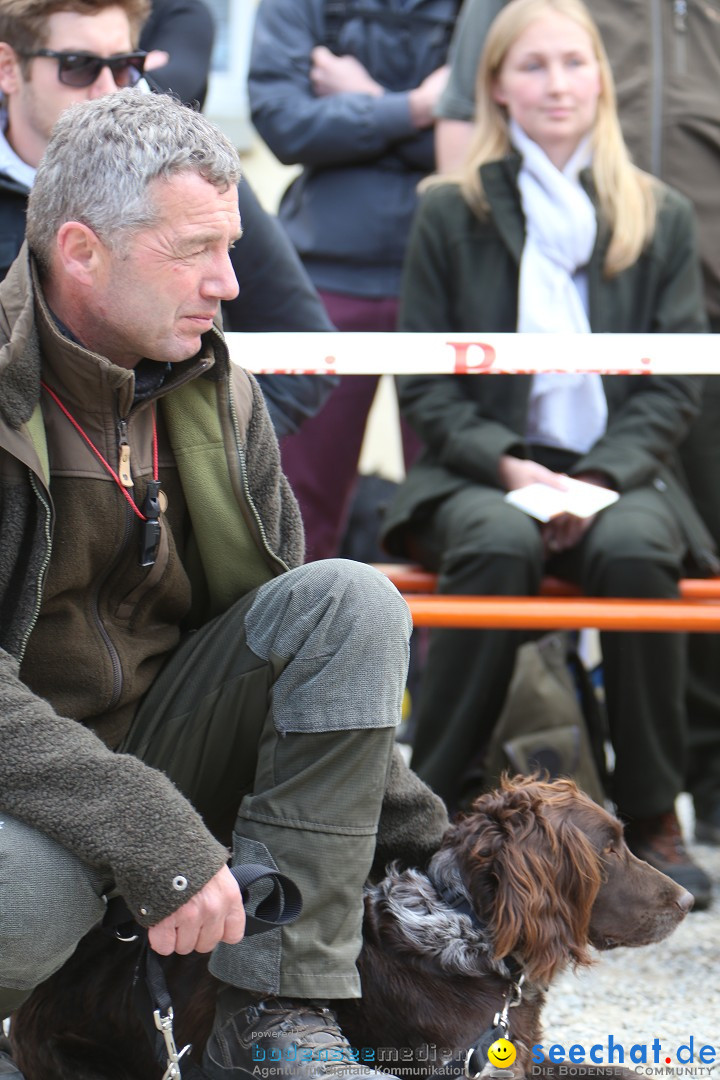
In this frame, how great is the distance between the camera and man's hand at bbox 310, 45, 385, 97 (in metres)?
4.80

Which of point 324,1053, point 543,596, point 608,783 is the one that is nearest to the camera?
point 324,1053

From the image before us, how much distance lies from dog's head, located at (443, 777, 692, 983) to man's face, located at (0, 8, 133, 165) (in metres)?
1.85

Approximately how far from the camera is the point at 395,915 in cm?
254

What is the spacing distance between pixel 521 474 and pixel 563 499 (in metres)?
0.27

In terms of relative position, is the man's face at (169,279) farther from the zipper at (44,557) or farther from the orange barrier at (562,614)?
the orange barrier at (562,614)

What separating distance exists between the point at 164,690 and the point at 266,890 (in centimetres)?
41

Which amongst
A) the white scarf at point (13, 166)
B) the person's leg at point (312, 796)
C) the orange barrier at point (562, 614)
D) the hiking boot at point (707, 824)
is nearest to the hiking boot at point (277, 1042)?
the person's leg at point (312, 796)

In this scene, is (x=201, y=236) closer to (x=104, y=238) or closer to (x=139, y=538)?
(x=104, y=238)

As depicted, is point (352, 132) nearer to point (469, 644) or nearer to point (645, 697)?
point (469, 644)

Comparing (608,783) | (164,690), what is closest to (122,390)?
(164,690)

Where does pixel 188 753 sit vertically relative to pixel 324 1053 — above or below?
above

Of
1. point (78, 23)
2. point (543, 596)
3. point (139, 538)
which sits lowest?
point (543, 596)

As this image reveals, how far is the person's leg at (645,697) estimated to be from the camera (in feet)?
12.4

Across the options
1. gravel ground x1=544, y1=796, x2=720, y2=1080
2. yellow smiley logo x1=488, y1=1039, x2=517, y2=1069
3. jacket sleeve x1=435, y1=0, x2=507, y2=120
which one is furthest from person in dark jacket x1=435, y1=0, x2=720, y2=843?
yellow smiley logo x1=488, y1=1039, x2=517, y2=1069
